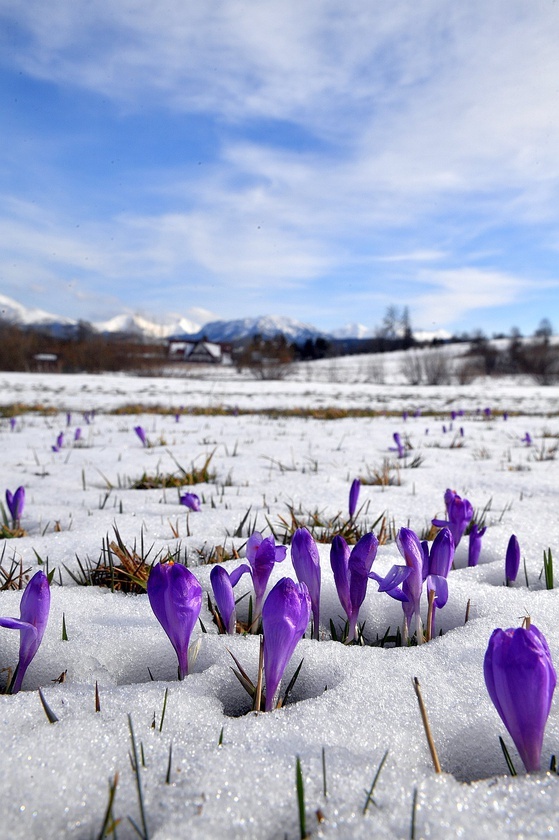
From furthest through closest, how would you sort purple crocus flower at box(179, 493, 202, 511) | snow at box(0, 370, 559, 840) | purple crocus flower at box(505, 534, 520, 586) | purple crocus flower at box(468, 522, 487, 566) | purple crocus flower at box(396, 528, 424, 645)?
purple crocus flower at box(179, 493, 202, 511), purple crocus flower at box(468, 522, 487, 566), purple crocus flower at box(505, 534, 520, 586), purple crocus flower at box(396, 528, 424, 645), snow at box(0, 370, 559, 840)

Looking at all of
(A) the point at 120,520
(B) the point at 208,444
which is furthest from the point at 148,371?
(A) the point at 120,520

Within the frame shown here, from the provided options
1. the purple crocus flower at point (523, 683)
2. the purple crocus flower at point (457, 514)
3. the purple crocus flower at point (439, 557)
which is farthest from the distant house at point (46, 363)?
the purple crocus flower at point (523, 683)

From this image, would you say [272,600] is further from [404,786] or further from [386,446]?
[386,446]

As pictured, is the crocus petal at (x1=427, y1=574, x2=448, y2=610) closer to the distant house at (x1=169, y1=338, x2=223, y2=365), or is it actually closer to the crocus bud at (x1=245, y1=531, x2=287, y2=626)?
the crocus bud at (x1=245, y1=531, x2=287, y2=626)

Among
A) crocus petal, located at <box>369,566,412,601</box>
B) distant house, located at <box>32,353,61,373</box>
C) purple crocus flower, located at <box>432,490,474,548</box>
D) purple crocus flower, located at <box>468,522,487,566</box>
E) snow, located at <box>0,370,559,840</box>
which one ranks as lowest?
snow, located at <box>0,370,559,840</box>

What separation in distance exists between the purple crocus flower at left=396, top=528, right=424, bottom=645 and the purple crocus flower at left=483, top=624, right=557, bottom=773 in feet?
1.03

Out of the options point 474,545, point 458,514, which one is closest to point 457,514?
point 458,514

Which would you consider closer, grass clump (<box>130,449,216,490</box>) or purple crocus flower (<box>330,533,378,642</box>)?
purple crocus flower (<box>330,533,378,642</box>)

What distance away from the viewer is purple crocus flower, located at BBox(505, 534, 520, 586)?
4.34ft

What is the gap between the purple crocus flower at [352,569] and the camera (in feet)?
3.37

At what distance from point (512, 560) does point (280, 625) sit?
0.79 m

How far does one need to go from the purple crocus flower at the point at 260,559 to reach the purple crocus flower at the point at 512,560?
616 millimetres

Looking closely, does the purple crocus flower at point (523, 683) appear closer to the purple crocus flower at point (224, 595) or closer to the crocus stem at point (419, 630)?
the crocus stem at point (419, 630)

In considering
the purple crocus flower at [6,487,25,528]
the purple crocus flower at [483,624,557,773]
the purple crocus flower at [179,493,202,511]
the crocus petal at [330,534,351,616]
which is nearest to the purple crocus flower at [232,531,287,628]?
the crocus petal at [330,534,351,616]
